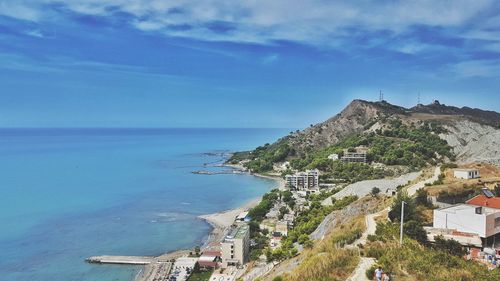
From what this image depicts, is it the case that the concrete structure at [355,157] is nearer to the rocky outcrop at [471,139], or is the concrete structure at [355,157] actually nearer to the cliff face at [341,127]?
the rocky outcrop at [471,139]

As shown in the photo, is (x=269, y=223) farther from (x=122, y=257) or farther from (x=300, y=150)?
(x=300, y=150)

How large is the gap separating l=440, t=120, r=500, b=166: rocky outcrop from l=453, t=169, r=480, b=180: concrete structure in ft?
59.4

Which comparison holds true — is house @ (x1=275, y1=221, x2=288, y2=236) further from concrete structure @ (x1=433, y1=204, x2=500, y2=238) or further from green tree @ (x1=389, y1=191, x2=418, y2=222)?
concrete structure @ (x1=433, y1=204, x2=500, y2=238)

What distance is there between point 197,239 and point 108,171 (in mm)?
51237

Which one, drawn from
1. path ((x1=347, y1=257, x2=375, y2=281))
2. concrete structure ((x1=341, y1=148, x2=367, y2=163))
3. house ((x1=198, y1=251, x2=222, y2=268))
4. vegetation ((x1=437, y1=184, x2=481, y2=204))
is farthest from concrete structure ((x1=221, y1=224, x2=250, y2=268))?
concrete structure ((x1=341, y1=148, x2=367, y2=163))

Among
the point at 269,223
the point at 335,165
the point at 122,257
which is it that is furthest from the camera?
the point at 335,165

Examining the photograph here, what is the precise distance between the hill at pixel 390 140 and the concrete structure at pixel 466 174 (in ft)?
45.5

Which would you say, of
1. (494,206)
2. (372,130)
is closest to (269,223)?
(494,206)

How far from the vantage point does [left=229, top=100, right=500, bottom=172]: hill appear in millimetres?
57875

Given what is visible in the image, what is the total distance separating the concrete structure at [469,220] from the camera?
15.4 m

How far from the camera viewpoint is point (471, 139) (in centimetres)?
6756

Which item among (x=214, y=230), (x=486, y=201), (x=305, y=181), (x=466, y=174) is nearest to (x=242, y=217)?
(x=214, y=230)

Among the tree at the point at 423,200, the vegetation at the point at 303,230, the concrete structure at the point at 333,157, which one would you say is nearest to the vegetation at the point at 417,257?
the tree at the point at 423,200

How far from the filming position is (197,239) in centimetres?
3406
